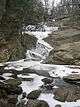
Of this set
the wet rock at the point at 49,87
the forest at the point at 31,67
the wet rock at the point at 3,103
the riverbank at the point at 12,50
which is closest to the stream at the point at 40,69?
the forest at the point at 31,67

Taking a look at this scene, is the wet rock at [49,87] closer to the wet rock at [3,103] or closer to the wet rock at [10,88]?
the wet rock at [10,88]

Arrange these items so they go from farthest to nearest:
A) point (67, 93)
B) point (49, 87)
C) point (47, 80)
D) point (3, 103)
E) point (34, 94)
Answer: point (47, 80) < point (49, 87) < point (67, 93) < point (34, 94) < point (3, 103)

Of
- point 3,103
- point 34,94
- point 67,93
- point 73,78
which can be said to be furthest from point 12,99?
point 73,78

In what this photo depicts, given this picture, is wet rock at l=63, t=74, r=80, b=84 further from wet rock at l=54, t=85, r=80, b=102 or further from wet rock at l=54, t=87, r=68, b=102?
wet rock at l=54, t=87, r=68, b=102

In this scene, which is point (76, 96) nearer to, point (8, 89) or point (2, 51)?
point (8, 89)

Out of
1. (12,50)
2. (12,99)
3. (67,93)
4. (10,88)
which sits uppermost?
(12,50)

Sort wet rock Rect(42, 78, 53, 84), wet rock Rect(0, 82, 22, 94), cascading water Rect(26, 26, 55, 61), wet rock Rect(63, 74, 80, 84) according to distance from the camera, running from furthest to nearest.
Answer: cascading water Rect(26, 26, 55, 61) < wet rock Rect(63, 74, 80, 84) < wet rock Rect(42, 78, 53, 84) < wet rock Rect(0, 82, 22, 94)

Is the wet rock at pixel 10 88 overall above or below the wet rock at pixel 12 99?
above

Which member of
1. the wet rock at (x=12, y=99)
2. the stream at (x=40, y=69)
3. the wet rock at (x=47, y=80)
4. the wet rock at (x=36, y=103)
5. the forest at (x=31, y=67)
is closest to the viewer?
the wet rock at (x=36, y=103)

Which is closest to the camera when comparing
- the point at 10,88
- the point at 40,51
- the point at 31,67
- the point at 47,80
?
the point at 10,88

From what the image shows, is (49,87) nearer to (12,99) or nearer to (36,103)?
(36,103)

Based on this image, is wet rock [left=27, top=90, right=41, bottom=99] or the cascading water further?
the cascading water

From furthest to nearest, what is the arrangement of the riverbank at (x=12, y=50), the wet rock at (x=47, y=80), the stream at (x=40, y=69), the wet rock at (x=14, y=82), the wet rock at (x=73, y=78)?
the riverbank at (x=12, y=50) → the wet rock at (x=73, y=78) → the wet rock at (x=47, y=80) → the wet rock at (x=14, y=82) → the stream at (x=40, y=69)

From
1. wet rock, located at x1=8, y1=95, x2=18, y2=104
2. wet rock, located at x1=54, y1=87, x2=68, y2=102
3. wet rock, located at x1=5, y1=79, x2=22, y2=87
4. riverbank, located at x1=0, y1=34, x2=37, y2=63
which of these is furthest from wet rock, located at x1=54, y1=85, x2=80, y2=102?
riverbank, located at x1=0, y1=34, x2=37, y2=63
